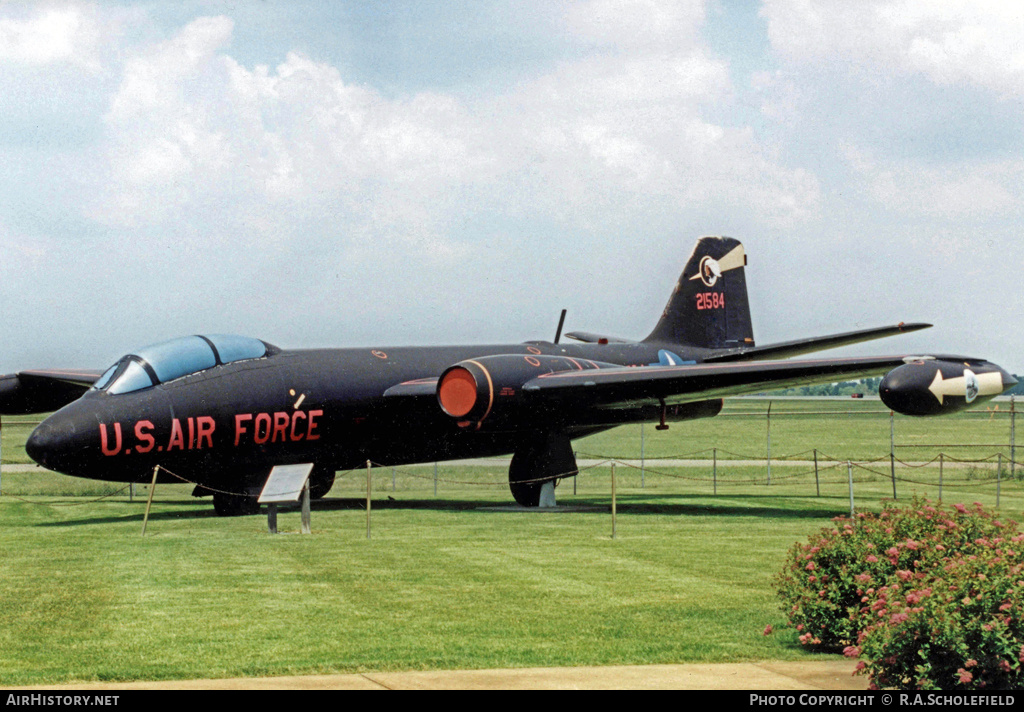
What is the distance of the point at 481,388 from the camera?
21328 millimetres

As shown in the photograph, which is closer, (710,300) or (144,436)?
(144,436)

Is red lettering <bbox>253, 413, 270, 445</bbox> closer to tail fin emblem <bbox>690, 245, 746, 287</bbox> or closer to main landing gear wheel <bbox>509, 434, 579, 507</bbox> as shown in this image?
main landing gear wheel <bbox>509, 434, 579, 507</bbox>

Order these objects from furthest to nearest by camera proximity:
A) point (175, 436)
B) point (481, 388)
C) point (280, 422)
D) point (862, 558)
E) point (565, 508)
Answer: point (565, 508), point (481, 388), point (280, 422), point (175, 436), point (862, 558)

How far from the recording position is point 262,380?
2094cm

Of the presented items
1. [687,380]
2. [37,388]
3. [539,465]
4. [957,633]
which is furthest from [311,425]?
[957,633]

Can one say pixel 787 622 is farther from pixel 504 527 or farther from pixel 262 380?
pixel 262 380

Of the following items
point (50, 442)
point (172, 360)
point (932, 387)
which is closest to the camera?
point (50, 442)

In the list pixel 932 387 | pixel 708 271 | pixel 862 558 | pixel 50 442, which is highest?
pixel 708 271

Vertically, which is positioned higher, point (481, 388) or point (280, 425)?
point (481, 388)

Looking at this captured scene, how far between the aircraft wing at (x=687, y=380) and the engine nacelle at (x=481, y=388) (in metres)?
0.31

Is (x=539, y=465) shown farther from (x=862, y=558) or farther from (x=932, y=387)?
(x=862, y=558)

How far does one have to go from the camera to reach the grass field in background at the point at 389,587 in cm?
913

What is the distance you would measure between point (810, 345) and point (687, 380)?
5416mm
